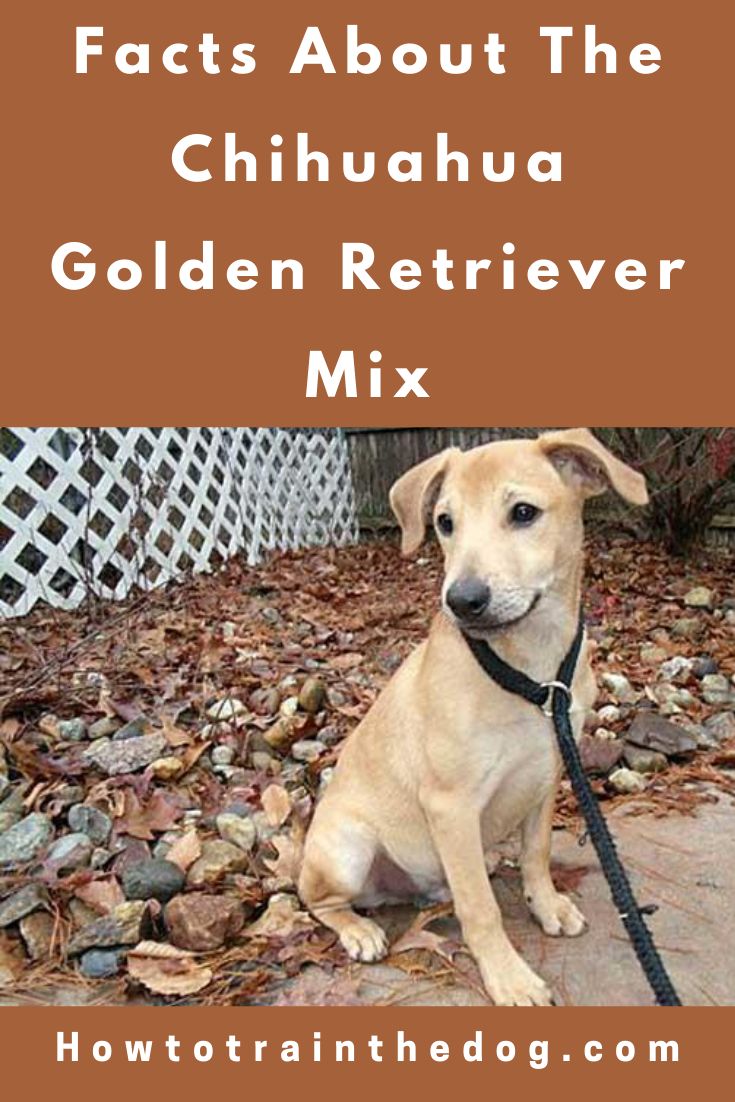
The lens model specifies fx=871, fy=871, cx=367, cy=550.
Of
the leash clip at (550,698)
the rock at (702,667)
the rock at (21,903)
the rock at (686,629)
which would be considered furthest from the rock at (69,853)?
the rock at (686,629)

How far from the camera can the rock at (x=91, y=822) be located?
3.23m

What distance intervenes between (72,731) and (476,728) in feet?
7.60

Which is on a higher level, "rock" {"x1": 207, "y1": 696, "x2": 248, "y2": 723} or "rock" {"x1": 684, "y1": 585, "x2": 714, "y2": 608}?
"rock" {"x1": 684, "y1": 585, "x2": 714, "y2": 608}

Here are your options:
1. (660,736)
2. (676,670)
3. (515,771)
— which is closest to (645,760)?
(660,736)

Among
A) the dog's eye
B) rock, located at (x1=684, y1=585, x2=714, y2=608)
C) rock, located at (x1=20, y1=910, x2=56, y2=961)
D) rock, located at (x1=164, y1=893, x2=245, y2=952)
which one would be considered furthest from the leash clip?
rock, located at (x1=684, y1=585, x2=714, y2=608)

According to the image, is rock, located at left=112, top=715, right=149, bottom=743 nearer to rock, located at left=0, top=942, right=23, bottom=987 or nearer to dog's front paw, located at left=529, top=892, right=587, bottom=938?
rock, located at left=0, top=942, right=23, bottom=987

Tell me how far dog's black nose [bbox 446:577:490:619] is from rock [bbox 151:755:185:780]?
1882 mm

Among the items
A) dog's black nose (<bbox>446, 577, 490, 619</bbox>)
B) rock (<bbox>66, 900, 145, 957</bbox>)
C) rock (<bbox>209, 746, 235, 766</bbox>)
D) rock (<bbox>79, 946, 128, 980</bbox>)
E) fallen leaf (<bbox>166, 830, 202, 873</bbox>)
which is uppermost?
dog's black nose (<bbox>446, 577, 490, 619</bbox>)

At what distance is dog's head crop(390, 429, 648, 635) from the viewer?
7.57 ft

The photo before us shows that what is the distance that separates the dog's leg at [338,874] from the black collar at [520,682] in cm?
72

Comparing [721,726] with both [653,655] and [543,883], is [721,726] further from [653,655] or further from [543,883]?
[543,883]

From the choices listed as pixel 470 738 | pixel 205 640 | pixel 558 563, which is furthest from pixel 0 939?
pixel 205 640

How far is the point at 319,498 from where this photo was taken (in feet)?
36.1

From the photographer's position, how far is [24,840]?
315cm
